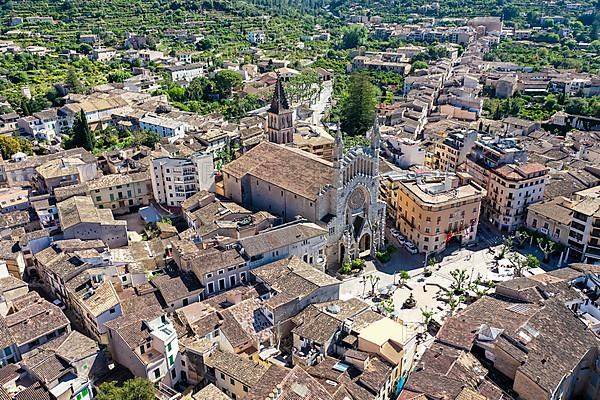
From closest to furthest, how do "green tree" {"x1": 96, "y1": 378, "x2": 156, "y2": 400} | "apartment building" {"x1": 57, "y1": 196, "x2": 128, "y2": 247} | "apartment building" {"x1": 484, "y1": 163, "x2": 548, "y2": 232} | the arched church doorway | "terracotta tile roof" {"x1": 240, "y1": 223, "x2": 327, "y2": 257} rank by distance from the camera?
"green tree" {"x1": 96, "y1": 378, "x2": 156, "y2": 400}, "terracotta tile roof" {"x1": 240, "y1": 223, "x2": 327, "y2": 257}, "apartment building" {"x1": 57, "y1": 196, "x2": 128, "y2": 247}, the arched church doorway, "apartment building" {"x1": 484, "y1": 163, "x2": 548, "y2": 232}

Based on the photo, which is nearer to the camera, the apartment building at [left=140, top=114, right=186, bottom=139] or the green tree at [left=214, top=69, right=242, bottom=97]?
the apartment building at [left=140, top=114, right=186, bottom=139]

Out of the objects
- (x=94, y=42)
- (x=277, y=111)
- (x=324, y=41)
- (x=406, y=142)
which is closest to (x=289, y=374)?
(x=277, y=111)

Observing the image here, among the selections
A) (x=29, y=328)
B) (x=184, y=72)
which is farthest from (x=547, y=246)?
(x=184, y=72)

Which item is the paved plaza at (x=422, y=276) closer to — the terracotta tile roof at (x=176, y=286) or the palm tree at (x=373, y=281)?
the palm tree at (x=373, y=281)

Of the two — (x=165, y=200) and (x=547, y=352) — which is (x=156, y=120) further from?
(x=547, y=352)

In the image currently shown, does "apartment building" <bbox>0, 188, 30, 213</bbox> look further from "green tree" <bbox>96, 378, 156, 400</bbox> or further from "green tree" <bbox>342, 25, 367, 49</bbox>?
"green tree" <bbox>342, 25, 367, 49</bbox>

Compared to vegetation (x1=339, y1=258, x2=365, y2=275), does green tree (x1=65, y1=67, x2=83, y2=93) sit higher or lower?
higher

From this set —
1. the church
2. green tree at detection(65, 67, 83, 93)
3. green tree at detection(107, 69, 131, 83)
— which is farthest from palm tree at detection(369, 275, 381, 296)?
green tree at detection(107, 69, 131, 83)
